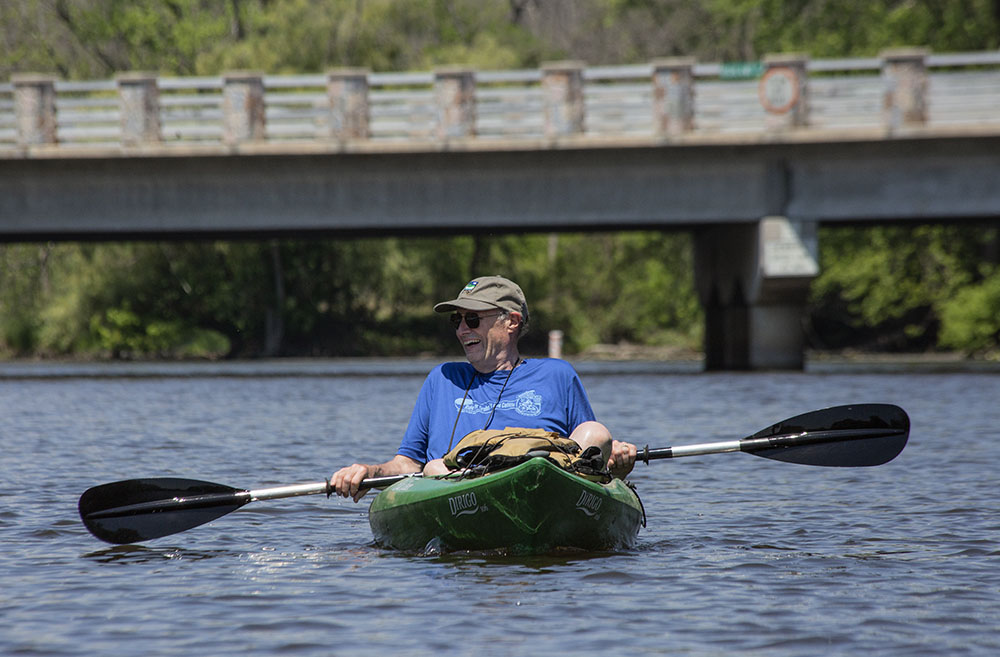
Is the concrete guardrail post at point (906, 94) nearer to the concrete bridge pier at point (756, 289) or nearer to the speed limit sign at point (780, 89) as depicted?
the speed limit sign at point (780, 89)

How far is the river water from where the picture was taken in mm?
5953

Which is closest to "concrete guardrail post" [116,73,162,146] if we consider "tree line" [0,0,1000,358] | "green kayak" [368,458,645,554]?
"tree line" [0,0,1000,358]

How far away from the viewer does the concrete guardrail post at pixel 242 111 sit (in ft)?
88.2

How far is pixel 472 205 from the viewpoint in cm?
2761

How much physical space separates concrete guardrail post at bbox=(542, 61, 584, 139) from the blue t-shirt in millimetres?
19295

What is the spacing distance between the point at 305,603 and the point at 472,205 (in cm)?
2121

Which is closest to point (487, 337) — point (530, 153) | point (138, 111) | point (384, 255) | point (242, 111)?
point (530, 153)

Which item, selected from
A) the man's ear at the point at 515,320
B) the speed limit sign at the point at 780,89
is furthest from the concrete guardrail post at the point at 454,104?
the man's ear at the point at 515,320

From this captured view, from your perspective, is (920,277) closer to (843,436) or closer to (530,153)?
(530,153)

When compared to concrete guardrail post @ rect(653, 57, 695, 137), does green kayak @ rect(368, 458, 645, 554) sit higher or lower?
lower

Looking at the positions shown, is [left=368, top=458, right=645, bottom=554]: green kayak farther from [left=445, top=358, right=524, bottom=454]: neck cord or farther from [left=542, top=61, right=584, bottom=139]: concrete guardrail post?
[left=542, top=61, right=584, bottom=139]: concrete guardrail post

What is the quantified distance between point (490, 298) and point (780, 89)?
2050cm

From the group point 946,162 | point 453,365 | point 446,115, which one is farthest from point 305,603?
point 946,162

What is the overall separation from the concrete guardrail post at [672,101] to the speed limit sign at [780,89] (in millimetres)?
1463
